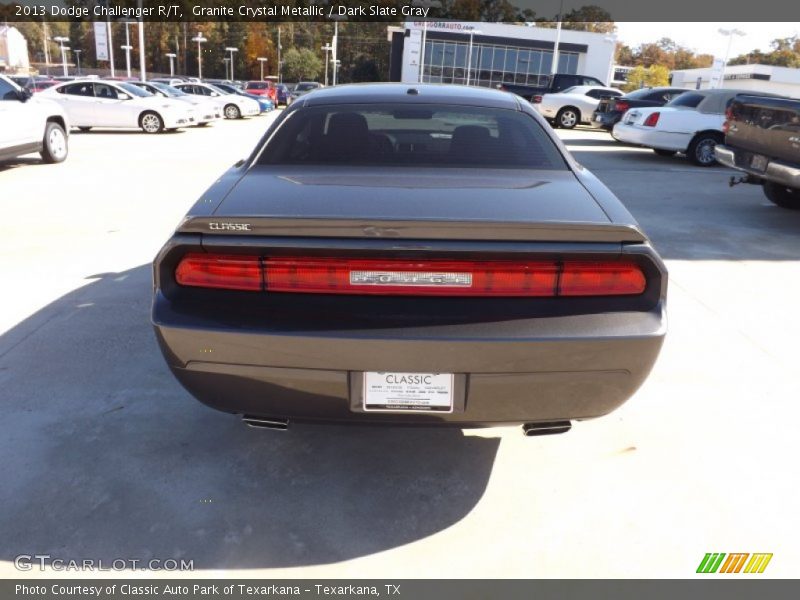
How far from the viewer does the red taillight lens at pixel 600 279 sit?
2281mm

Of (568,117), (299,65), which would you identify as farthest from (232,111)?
(299,65)

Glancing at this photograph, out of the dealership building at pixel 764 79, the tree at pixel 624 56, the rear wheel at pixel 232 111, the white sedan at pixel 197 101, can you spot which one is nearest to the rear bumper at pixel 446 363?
the white sedan at pixel 197 101

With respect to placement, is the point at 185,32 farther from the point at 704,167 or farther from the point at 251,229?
the point at 251,229

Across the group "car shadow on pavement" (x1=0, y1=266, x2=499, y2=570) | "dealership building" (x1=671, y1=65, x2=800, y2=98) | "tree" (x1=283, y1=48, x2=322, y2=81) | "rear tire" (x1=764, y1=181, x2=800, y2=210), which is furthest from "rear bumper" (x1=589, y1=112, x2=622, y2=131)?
"tree" (x1=283, y1=48, x2=322, y2=81)

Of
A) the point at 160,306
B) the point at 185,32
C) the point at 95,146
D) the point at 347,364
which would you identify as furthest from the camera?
the point at 185,32

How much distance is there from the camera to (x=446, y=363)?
220 centimetres

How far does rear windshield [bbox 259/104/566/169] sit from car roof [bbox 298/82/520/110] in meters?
0.07

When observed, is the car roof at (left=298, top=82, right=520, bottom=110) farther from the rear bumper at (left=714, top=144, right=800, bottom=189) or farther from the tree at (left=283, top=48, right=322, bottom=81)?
the tree at (left=283, top=48, right=322, bottom=81)

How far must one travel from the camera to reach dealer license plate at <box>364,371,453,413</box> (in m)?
2.24

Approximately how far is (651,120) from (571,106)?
867 centimetres

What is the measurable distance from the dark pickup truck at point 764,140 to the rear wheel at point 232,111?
19.2m

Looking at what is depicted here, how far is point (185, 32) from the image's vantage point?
91125 mm

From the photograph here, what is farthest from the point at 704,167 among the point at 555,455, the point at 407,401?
the point at 407,401
